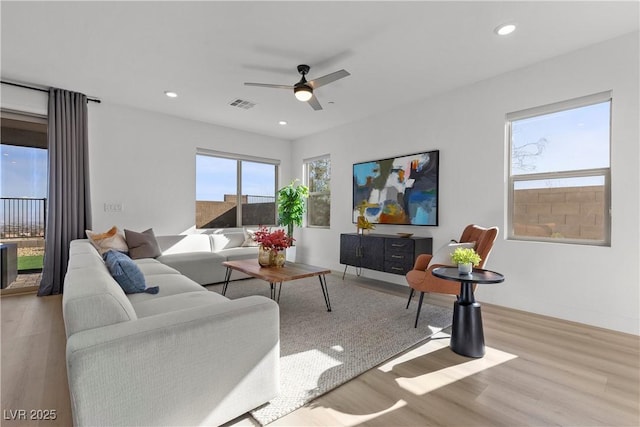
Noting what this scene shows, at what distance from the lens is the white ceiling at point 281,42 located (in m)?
2.43

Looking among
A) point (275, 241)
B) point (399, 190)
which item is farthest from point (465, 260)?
point (399, 190)

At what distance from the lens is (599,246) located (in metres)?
2.93

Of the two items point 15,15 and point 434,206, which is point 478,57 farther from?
point 15,15

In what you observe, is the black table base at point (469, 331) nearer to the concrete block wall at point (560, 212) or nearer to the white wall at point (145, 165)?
the concrete block wall at point (560, 212)

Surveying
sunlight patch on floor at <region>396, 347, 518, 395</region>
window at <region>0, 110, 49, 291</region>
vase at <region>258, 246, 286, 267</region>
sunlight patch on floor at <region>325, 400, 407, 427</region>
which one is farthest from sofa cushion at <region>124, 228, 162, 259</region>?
sunlight patch on floor at <region>396, 347, 518, 395</region>

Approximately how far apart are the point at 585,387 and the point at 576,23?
9.27 feet

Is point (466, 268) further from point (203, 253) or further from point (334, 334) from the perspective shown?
point (203, 253)

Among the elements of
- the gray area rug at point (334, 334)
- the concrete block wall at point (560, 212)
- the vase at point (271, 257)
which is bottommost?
the gray area rug at point (334, 334)

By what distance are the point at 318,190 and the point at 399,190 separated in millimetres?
2103

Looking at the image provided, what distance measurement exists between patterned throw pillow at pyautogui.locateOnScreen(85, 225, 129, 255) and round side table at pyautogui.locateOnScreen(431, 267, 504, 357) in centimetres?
394

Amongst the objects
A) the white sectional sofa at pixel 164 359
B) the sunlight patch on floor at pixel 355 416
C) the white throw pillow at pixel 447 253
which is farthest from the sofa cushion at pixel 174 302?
the white throw pillow at pixel 447 253

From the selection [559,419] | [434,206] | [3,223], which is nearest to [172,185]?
[3,223]

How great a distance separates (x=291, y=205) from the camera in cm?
611

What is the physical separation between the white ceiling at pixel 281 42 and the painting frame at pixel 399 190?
3.20ft
